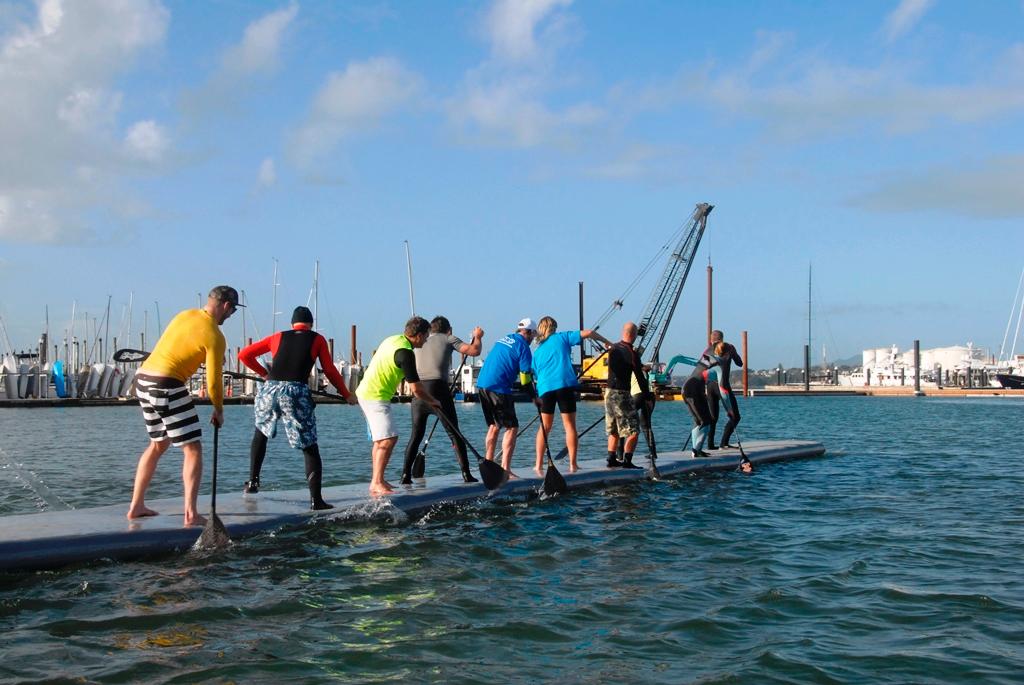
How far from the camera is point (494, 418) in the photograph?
10.4 m

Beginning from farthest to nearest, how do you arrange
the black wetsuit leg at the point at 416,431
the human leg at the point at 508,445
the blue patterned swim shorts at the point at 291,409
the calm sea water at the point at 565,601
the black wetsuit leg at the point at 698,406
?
the black wetsuit leg at the point at 698,406, the human leg at the point at 508,445, the black wetsuit leg at the point at 416,431, the blue patterned swim shorts at the point at 291,409, the calm sea water at the point at 565,601

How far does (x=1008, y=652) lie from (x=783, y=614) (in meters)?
1.23

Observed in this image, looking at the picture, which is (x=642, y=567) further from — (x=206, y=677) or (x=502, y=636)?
(x=206, y=677)

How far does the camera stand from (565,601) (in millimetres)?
5926

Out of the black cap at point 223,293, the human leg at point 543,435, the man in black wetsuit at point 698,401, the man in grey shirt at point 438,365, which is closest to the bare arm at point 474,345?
the man in grey shirt at point 438,365

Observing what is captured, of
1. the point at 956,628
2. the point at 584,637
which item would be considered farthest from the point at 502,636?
the point at 956,628

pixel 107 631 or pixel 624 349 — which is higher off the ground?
pixel 624 349

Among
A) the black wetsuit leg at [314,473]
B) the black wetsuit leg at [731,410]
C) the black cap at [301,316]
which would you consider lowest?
→ the black wetsuit leg at [314,473]

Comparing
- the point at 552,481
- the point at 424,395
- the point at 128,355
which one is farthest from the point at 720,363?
the point at 128,355

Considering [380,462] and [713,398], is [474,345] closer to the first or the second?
[380,462]

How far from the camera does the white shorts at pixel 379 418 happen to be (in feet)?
28.8

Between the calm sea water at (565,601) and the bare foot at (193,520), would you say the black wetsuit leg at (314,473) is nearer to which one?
the calm sea water at (565,601)

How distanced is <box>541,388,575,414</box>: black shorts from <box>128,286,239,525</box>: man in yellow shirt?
479cm

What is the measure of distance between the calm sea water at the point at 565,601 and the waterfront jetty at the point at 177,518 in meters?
0.14
